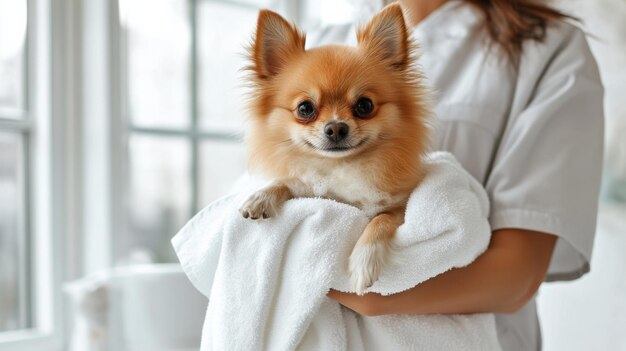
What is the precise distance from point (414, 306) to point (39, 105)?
124 centimetres

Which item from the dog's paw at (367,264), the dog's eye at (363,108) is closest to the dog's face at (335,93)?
the dog's eye at (363,108)

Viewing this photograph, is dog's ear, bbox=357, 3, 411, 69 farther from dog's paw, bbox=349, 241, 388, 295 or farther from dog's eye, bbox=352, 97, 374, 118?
dog's paw, bbox=349, 241, 388, 295

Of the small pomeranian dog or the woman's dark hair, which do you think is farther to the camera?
the woman's dark hair

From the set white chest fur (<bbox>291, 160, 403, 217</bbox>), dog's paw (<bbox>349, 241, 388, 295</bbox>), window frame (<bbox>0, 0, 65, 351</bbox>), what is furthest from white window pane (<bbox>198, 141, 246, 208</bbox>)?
dog's paw (<bbox>349, 241, 388, 295</bbox>)

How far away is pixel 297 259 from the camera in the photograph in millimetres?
971

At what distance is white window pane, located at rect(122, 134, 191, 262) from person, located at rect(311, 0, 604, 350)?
42.9 inches

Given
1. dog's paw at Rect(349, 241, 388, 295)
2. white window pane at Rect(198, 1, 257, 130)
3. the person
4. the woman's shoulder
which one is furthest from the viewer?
white window pane at Rect(198, 1, 257, 130)

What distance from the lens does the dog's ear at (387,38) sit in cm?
106

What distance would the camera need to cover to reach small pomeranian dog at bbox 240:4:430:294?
993 mm

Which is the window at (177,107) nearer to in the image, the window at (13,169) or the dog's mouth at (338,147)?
the window at (13,169)

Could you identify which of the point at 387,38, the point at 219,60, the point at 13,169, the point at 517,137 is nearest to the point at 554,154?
the point at 517,137

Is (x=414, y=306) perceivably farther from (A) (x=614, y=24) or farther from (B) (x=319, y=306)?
(A) (x=614, y=24)

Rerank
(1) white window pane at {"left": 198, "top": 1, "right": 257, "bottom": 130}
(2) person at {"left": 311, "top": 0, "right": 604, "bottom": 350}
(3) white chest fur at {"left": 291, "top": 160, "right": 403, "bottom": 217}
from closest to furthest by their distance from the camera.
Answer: (3) white chest fur at {"left": 291, "top": 160, "right": 403, "bottom": 217} < (2) person at {"left": 311, "top": 0, "right": 604, "bottom": 350} < (1) white window pane at {"left": 198, "top": 1, "right": 257, "bottom": 130}

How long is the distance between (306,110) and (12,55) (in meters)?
1.07
